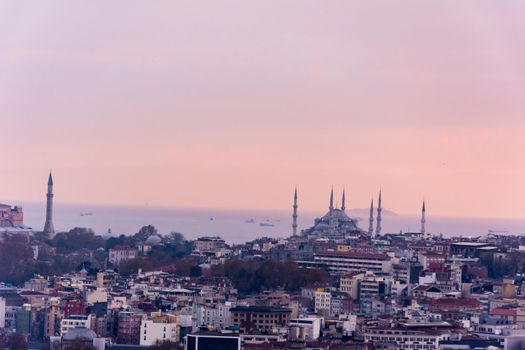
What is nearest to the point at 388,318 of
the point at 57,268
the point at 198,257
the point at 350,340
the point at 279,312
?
the point at 279,312

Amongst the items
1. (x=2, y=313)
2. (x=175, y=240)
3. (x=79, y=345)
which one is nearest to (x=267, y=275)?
(x=2, y=313)

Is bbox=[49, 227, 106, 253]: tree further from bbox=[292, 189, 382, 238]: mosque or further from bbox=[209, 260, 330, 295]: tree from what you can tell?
bbox=[209, 260, 330, 295]: tree

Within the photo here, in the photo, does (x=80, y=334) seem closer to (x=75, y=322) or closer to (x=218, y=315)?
(x=75, y=322)

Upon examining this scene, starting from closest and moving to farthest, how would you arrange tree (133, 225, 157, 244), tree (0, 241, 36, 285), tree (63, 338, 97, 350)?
tree (63, 338, 97, 350)
tree (0, 241, 36, 285)
tree (133, 225, 157, 244)

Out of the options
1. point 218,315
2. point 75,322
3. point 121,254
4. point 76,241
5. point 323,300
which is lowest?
point 75,322

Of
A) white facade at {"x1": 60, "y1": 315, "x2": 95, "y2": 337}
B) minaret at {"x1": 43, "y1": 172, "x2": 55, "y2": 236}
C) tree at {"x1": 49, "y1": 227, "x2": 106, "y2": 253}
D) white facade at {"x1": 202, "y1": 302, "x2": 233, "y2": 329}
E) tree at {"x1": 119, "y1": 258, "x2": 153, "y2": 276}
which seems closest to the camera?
white facade at {"x1": 60, "y1": 315, "x2": 95, "y2": 337}

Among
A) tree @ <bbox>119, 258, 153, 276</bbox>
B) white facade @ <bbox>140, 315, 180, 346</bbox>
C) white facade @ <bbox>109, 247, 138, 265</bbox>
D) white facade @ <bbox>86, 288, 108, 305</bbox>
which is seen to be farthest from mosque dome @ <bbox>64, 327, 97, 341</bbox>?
white facade @ <bbox>109, 247, 138, 265</bbox>

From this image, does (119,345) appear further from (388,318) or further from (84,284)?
(84,284)
